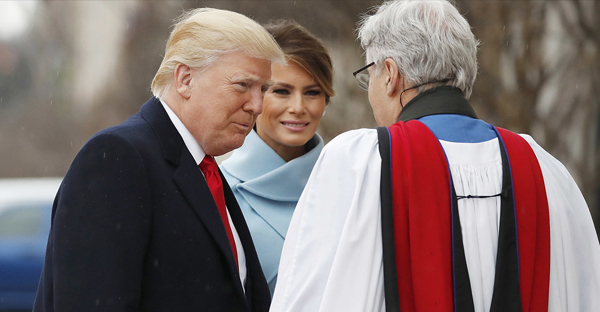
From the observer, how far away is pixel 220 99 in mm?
2219

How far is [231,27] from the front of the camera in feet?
7.29

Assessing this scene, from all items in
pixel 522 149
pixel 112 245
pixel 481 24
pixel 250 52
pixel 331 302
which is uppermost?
pixel 481 24

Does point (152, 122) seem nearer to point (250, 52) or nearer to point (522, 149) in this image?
point (250, 52)

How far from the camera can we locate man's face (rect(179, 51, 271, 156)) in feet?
7.23

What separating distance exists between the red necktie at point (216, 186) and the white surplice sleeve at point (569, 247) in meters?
1.03

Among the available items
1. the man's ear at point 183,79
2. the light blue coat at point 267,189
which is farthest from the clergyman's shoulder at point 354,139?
the light blue coat at point 267,189

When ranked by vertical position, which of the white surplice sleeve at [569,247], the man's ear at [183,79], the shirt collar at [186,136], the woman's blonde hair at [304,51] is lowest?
the white surplice sleeve at [569,247]

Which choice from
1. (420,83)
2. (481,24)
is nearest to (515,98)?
(481,24)

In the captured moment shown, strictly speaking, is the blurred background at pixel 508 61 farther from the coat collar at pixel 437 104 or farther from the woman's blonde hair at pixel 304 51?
the coat collar at pixel 437 104

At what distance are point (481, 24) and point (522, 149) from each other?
493 cm

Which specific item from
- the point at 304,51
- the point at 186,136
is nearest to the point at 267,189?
the point at 304,51

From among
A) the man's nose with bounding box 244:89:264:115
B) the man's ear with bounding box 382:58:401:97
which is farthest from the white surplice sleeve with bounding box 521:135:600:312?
the man's nose with bounding box 244:89:264:115

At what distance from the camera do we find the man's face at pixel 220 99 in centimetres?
220

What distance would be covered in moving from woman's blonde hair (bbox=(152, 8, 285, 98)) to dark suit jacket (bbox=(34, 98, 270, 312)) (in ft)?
0.50
